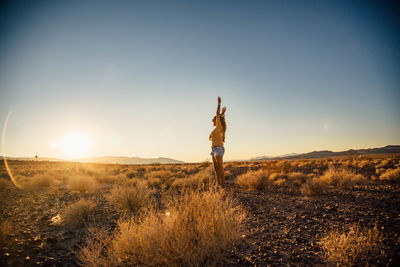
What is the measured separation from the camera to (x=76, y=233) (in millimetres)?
3578

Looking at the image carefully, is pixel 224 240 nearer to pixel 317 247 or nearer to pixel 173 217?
pixel 173 217

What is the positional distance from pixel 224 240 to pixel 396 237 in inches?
97.6

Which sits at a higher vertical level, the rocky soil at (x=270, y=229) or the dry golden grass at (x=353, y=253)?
the dry golden grass at (x=353, y=253)

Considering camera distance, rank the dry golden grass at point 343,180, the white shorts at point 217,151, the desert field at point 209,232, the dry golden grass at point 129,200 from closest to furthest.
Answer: the desert field at point 209,232 → the dry golden grass at point 129,200 → the white shorts at point 217,151 → the dry golden grass at point 343,180

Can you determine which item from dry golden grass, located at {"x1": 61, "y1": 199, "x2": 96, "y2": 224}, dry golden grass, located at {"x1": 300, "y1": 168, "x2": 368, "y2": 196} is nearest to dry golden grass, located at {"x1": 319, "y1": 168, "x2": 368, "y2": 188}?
dry golden grass, located at {"x1": 300, "y1": 168, "x2": 368, "y2": 196}

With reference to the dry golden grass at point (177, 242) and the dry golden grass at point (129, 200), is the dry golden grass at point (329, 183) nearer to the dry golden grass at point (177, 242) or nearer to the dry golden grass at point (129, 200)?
the dry golden grass at point (177, 242)

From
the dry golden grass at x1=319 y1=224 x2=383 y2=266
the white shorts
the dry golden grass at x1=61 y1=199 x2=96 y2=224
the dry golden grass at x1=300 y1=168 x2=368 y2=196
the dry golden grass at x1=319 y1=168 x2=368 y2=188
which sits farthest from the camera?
the dry golden grass at x1=319 y1=168 x2=368 y2=188

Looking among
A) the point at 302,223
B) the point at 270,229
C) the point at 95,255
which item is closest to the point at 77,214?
the point at 95,255

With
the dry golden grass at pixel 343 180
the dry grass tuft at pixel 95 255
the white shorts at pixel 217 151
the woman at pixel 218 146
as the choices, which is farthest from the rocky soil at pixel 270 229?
the white shorts at pixel 217 151

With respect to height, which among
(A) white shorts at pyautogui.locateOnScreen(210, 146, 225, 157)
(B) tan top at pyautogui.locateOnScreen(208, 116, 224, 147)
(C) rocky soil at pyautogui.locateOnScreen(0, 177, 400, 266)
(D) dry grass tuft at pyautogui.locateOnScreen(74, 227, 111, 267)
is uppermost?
(B) tan top at pyautogui.locateOnScreen(208, 116, 224, 147)

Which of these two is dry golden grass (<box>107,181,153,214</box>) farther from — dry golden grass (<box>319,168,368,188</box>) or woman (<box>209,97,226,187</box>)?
dry golden grass (<box>319,168,368,188</box>)

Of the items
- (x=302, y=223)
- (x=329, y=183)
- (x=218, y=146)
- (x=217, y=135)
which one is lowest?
(x=329, y=183)

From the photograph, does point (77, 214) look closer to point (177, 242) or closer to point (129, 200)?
point (129, 200)

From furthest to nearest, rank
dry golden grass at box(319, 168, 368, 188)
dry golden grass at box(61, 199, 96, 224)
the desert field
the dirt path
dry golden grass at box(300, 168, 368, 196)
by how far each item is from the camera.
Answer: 1. dry golden grass at box(319, 168, 368, 188)
2. dry golden grass at box(300, 168, 368, 196)
3. dry golden grass at box(61, 199, 96, 224)
4. the dirt path
5. the desert field
